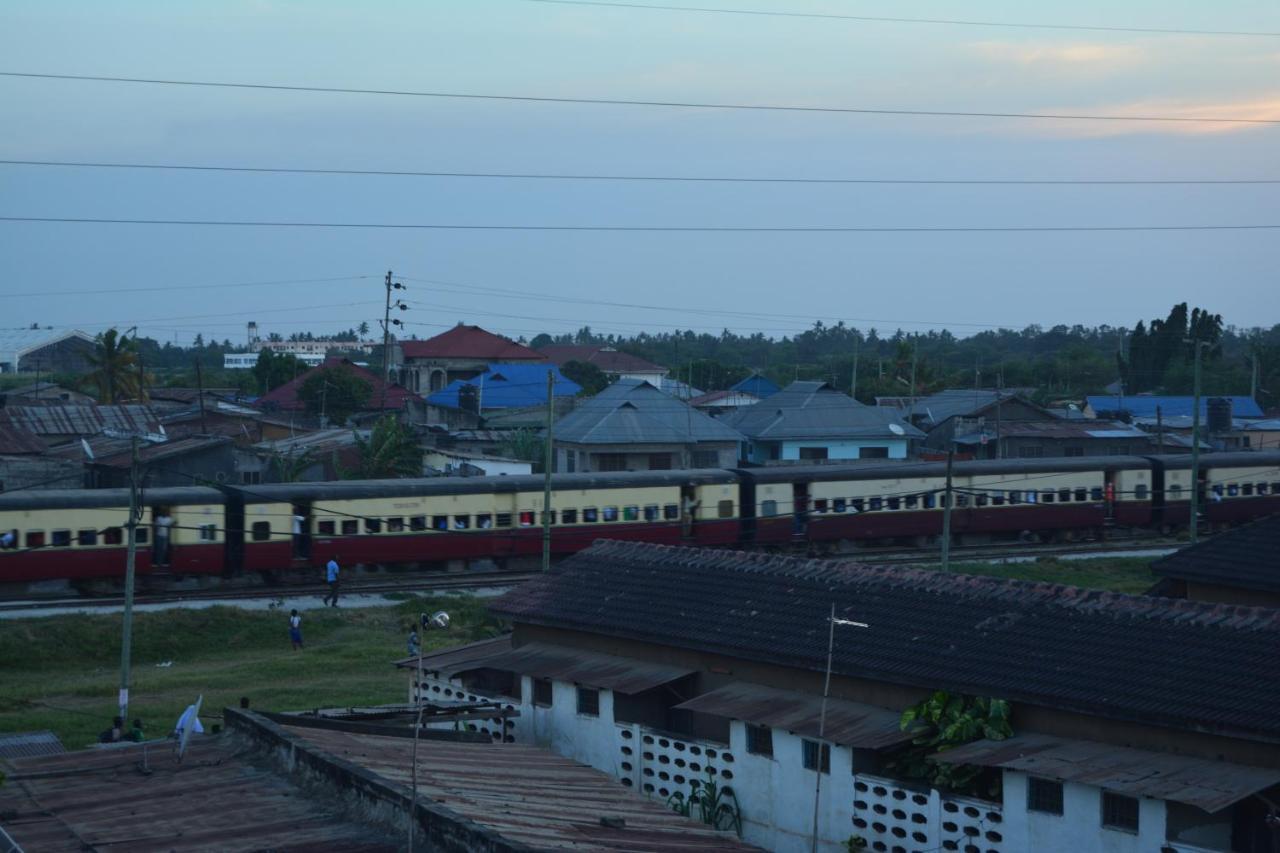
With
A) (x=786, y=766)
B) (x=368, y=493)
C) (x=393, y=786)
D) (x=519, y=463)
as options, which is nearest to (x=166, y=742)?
(x=393, y=786)

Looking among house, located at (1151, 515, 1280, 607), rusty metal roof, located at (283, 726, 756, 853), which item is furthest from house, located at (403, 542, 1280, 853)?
house, located at (1151, 515, 1280, 607)

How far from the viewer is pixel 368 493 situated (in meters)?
A: 35.6

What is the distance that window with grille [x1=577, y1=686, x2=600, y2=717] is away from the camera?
55.4 feet

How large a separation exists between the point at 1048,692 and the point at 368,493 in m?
25.3

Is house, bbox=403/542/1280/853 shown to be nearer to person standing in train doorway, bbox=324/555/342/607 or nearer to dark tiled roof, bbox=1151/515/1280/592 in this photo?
dark tiled roof, bbox=1151/515/1280/592

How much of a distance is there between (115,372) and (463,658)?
202 feet

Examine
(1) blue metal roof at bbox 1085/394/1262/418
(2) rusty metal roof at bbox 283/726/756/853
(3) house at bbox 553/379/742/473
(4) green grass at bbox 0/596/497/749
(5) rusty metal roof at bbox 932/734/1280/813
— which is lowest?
(4) green grass at bbox 0/596/497/749

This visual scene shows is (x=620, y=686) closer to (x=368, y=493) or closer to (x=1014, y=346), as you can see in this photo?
(x=368, y=493)

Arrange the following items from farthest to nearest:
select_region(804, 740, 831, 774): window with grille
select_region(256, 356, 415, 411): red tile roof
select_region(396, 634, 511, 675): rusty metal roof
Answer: select_region(256, 356, 415, 411): red tile roof, select_region(396, 634, 511, 675): rusty metal roof, select_region(804, 740, 831, 774): window with grille

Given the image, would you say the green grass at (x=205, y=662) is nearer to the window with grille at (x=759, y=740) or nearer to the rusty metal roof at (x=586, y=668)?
the rusty metal roof at (x=586, y=668)

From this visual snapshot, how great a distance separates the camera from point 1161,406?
2926 inches

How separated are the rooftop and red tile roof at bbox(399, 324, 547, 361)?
37521 mm

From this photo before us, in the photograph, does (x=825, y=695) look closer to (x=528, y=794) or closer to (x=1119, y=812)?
(x=1119, y=812)

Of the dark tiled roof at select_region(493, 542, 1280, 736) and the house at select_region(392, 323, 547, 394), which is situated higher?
the house at select_region(392, 323, 547, 394)
